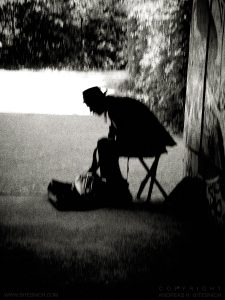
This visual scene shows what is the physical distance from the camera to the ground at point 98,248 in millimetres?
3004

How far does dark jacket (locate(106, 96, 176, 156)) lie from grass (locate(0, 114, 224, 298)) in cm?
81

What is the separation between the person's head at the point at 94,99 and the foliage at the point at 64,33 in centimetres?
1015

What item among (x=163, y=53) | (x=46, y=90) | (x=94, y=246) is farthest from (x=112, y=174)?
(x=46, y=90)

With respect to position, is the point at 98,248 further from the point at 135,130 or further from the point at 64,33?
the point at 64,33

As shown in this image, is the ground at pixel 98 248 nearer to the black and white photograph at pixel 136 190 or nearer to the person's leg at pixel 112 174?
the black and white photograph at pixel 136 190

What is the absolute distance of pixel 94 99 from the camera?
4.80 m

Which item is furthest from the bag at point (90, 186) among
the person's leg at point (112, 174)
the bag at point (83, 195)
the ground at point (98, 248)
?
the ground at point (98, 248)

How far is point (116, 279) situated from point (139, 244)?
2.67 feet

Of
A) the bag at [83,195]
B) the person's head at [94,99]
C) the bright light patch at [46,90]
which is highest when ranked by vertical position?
the person's head at [94,99]

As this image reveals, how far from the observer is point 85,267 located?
3.29 metres

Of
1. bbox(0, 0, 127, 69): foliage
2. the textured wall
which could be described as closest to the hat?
the textured wall

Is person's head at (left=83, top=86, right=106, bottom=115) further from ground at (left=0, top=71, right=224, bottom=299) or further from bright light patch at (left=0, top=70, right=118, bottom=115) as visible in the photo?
bright light patch at (left=0, top=70, right=118, bottom=115)

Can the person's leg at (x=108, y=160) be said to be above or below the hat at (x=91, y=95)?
below

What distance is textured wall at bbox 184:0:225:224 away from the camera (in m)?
4.25
